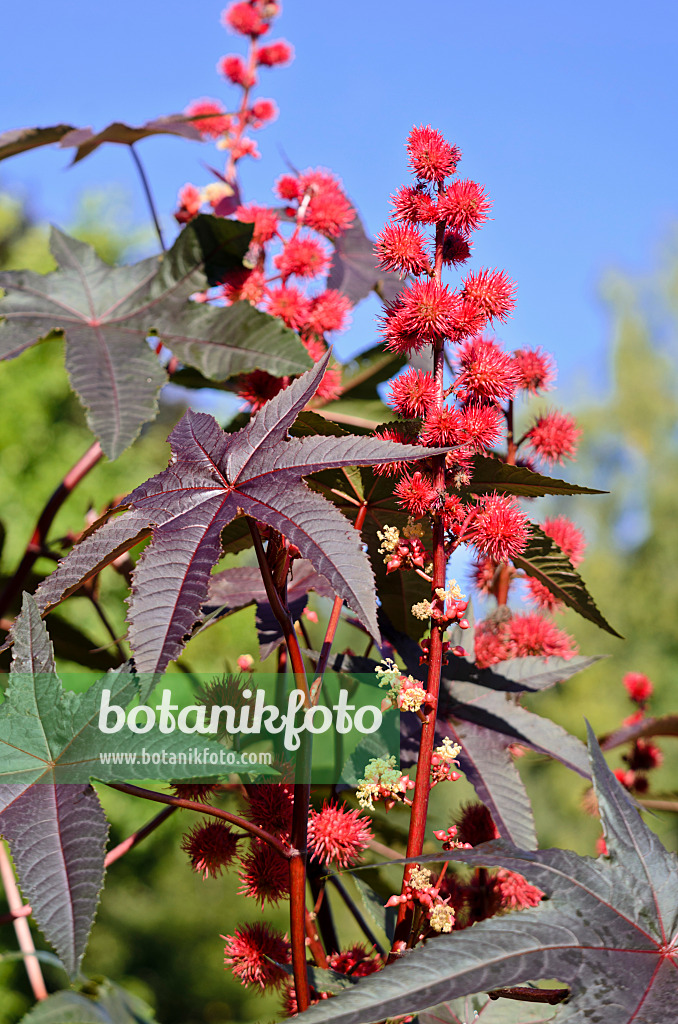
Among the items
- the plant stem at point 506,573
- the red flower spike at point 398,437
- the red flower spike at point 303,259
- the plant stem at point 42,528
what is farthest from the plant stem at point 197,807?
the red flower spike at point 303,259

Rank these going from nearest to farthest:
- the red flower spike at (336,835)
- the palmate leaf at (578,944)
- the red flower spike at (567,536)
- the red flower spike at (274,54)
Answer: the palmate leaf at (578,944)
the red flower spike at (336,835)
the red flower spike at (567,536)
the red flower spike at (274,54)

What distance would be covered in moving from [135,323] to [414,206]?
1.47 feet

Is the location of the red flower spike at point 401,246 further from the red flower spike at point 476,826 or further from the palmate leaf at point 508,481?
the red flower spike at point 476,826

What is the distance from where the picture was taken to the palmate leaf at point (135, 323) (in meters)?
0.76

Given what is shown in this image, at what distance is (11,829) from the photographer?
444 millimetres

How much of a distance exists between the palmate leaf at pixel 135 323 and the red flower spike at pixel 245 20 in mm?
506

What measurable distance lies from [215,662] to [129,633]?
16.6 ft

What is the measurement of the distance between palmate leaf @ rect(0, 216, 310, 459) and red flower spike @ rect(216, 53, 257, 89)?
42cm

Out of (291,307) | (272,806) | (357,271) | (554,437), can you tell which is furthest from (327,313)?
(272,806)

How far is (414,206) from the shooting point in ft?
1.76

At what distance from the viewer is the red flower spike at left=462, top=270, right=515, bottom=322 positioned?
523 millimetres

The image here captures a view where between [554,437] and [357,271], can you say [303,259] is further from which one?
[554,437]

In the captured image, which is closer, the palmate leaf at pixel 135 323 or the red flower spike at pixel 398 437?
the red flower spike at pixel 398 437

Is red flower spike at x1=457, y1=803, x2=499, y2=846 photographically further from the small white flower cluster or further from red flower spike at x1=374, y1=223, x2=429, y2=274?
red flower spike at x1=374, y1=223, x2=429, y2=274
